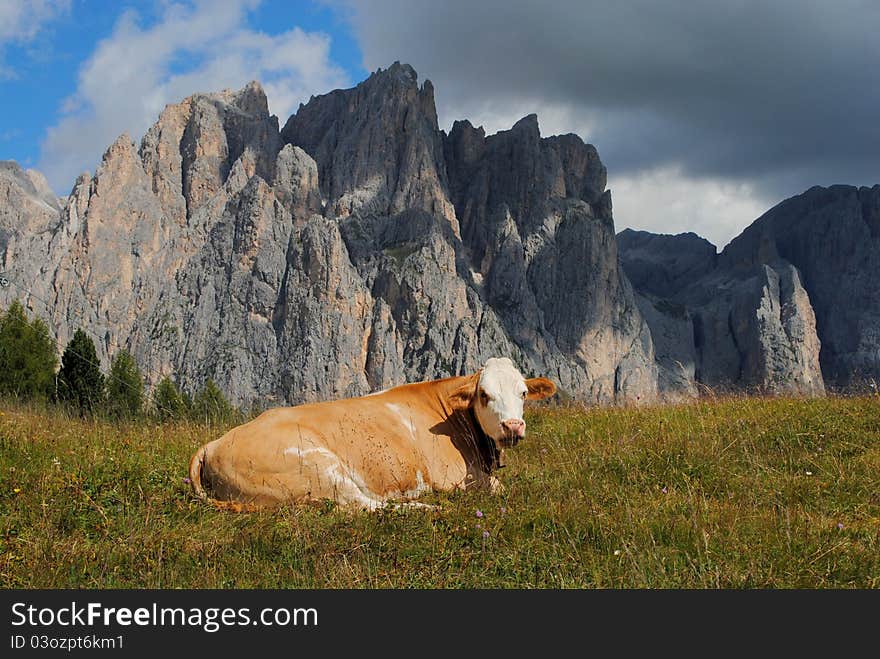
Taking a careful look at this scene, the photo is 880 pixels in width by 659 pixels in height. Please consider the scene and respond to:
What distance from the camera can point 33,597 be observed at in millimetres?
4824

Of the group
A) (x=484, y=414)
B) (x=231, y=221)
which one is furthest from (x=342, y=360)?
(x=484, y=414)

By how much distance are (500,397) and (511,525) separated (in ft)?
7.65

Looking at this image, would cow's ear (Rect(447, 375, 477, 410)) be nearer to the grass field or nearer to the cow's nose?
the cow's nose

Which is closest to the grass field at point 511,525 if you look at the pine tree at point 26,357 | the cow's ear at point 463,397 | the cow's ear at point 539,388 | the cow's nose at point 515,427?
the cow's nose at point 515,427

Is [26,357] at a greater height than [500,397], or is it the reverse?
[26,357]

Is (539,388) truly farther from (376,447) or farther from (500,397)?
(376,447)

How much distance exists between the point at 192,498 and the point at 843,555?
5.66 metres

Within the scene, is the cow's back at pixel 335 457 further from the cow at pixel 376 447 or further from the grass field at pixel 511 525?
the grass field at pixel 511 525

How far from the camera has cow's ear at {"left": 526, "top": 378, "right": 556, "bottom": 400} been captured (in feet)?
29.4

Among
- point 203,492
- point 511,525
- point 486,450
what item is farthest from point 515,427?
point 203,492

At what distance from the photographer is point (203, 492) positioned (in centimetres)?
741

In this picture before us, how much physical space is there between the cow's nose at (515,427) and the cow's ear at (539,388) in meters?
0.84

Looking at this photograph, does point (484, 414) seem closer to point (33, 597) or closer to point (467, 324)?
point (33, 597)

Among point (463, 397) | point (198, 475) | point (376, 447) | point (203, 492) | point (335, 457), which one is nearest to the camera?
point (203, 492)
